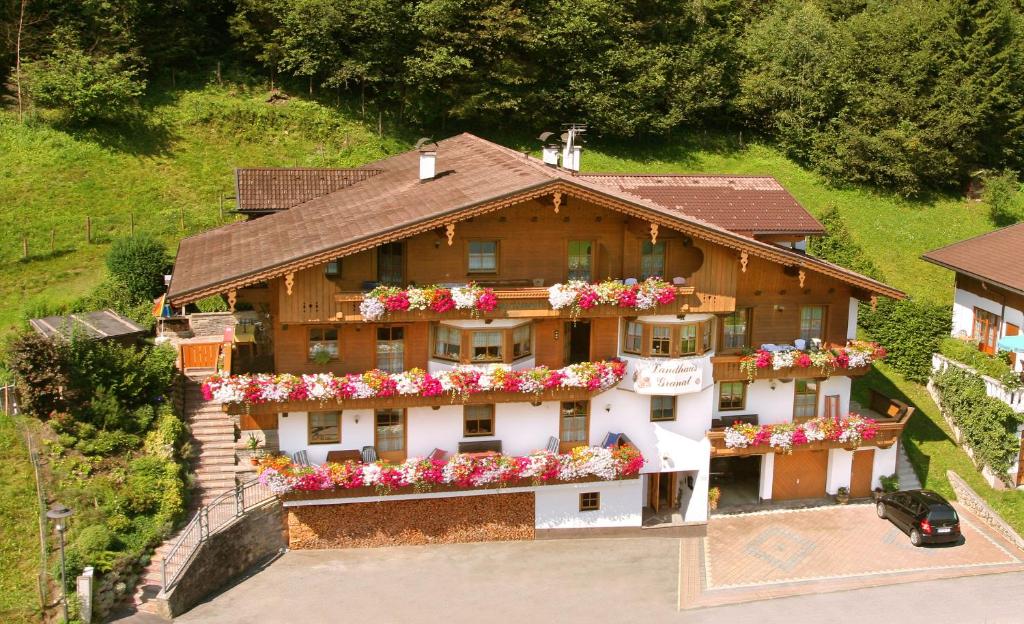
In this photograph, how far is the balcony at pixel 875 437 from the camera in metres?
30.3

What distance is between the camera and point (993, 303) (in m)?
37.2

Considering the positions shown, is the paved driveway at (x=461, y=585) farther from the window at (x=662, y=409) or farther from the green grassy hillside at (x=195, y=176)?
the green grassy hillside at (x=195, y=176)

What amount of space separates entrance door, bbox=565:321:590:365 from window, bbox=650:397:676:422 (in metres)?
2.59

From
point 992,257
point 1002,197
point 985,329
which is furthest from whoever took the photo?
point 1002,197

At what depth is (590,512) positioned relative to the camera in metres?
30.2

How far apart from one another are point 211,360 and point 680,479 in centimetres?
1644

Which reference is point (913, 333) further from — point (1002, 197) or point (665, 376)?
point (1002, 197)

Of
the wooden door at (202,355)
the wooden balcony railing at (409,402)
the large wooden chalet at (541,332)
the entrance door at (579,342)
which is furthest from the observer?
the wooden door at (202,355)

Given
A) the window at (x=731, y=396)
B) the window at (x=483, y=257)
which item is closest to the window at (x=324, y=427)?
the window at (x=483, y=257)

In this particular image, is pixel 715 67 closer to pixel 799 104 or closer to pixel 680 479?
pixel 799 104

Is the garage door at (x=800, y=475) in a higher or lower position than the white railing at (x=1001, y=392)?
lower

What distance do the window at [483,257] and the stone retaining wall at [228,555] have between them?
906cm

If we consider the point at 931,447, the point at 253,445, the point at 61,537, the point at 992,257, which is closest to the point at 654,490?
A: the point at 931,447

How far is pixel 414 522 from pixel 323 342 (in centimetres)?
608
